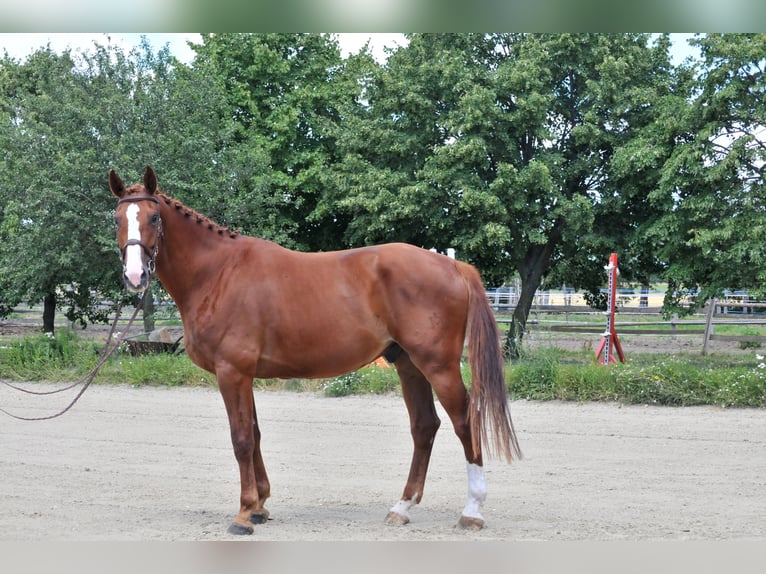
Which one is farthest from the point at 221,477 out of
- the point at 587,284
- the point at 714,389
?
the point at 587,284

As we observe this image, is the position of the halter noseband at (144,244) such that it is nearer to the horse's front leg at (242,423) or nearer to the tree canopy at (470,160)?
the horse's front leg at (242,423)

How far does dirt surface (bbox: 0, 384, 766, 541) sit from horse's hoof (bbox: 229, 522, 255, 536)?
0.16 feet

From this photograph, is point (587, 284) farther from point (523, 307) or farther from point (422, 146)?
point (422, 146)

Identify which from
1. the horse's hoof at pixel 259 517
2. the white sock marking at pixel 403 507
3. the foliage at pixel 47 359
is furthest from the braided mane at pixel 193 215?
the foliage at pixel 47 359

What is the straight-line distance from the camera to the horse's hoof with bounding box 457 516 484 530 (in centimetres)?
485

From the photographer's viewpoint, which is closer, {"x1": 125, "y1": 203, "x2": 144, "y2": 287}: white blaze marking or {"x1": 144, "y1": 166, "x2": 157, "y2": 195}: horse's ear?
{"x1": 125, "y1": 203, "x2": 144, "y2": 287}: white blaze marking

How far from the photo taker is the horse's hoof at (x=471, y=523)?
485 cm

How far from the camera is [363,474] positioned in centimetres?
650

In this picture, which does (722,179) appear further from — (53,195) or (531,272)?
(53,195)

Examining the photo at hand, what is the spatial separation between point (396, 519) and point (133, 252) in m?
2.21

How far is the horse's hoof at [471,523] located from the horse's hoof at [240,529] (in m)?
1.23

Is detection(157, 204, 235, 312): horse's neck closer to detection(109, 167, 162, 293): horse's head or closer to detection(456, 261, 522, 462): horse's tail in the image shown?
detection(109, 167, 162, 293): horse's head

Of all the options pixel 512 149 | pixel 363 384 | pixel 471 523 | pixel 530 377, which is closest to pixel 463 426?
pixel 471 523

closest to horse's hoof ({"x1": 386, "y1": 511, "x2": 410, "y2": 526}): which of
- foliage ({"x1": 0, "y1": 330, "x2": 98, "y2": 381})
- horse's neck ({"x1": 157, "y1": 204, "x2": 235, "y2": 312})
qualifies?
horse's neck ({"x1": 157, "y1": 204, "x2": 235, "y2": 312})
